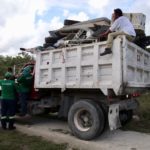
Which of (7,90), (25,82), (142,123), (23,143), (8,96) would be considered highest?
(25,82)

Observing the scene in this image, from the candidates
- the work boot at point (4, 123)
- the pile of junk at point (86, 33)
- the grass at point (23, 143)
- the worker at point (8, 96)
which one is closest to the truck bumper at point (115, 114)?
the grass at point (23, 143)

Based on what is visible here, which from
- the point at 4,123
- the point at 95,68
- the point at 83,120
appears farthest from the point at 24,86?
the point at 95,68

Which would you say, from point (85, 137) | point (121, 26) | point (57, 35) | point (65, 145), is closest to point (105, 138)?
point (85, 137)

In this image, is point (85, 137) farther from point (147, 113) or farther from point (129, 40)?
point (147, 113)

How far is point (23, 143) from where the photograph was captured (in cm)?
766

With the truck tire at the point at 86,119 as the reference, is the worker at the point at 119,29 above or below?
above

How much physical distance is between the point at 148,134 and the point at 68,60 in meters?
2.71

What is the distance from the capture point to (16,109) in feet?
32.5

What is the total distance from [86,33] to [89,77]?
1407mm

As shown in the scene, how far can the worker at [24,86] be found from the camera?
9.62 metres

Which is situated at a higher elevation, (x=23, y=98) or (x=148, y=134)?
(x=23, y=98)

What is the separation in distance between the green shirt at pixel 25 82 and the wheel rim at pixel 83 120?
2009mm

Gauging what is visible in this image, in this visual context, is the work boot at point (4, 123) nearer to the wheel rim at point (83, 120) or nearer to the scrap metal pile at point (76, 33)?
the wheel rim at point (83, 120)

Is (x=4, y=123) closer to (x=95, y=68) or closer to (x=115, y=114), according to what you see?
(x=95, y=68)
